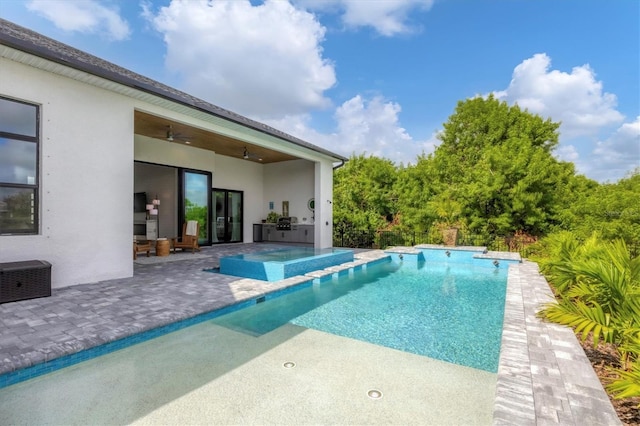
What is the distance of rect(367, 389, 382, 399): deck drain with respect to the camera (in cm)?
286

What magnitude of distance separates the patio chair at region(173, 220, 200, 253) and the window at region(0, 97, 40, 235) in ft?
19.0

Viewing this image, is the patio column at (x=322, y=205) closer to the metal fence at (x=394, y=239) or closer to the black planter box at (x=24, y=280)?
the metal fence at (x=394, y=239)

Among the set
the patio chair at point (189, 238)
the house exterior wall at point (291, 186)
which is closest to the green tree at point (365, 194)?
the house exterior wall at point (291, 186)

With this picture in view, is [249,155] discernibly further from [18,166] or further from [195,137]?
[18,166]

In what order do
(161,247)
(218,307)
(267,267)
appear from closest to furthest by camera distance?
(218,307) → (267,267) → (161,247)

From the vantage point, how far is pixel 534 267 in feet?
30.5

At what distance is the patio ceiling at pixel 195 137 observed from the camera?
8.84 m

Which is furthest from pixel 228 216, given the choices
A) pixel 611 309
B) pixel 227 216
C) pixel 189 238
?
pixel 611 309

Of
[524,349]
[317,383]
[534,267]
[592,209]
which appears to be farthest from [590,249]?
[592,209]

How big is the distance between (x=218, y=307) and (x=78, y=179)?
4.00 meters

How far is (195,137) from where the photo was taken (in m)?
10.9

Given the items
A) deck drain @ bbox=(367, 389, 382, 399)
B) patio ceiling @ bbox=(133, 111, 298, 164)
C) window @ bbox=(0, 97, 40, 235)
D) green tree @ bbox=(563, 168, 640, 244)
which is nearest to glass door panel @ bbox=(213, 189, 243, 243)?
patio ceiling @ bbox=(133, 111, 298, 164)

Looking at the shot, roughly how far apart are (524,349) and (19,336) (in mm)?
5914

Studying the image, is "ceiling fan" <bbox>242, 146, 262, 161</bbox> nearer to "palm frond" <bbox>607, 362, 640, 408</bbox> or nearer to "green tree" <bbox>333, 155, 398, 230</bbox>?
"green tree" <bbox>333, 155, 398, 230</bbox>
